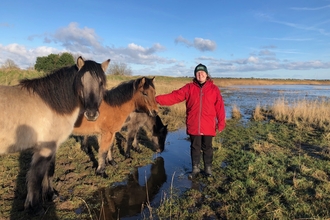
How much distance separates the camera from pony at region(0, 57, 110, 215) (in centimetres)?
327

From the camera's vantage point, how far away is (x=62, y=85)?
12.2ft

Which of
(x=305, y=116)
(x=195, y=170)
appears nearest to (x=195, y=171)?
(x=195, y=170)

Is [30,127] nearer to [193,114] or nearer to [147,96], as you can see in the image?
[147,96]

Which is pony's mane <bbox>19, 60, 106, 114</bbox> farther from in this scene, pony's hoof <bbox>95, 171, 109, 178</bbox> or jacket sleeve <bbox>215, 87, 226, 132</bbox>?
jacket sleeve <bbox>215, 87, 226, 132</bbox>

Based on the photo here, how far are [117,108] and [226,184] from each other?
3.23 metres

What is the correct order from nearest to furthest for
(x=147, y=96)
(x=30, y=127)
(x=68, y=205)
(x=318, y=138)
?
(x=30, y=127), (x=68, y=205), (x=147, y=96), (x=318, y=138)

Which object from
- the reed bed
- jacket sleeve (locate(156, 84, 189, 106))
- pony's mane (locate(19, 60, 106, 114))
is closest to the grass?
pony's mane (locate(19, 60, 106, 114))

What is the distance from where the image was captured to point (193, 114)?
207 inches

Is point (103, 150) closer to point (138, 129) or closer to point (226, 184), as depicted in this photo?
point (138, 129)

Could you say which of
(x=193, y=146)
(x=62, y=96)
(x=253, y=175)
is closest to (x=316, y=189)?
(x=253, y=175)

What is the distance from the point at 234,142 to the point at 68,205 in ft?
19.3

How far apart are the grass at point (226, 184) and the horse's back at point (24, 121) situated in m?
1.19

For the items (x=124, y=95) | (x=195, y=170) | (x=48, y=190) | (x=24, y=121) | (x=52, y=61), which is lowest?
(x=195, y=170)

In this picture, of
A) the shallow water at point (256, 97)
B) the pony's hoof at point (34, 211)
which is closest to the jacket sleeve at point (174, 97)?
the pony's hoof at point (34, 211)
